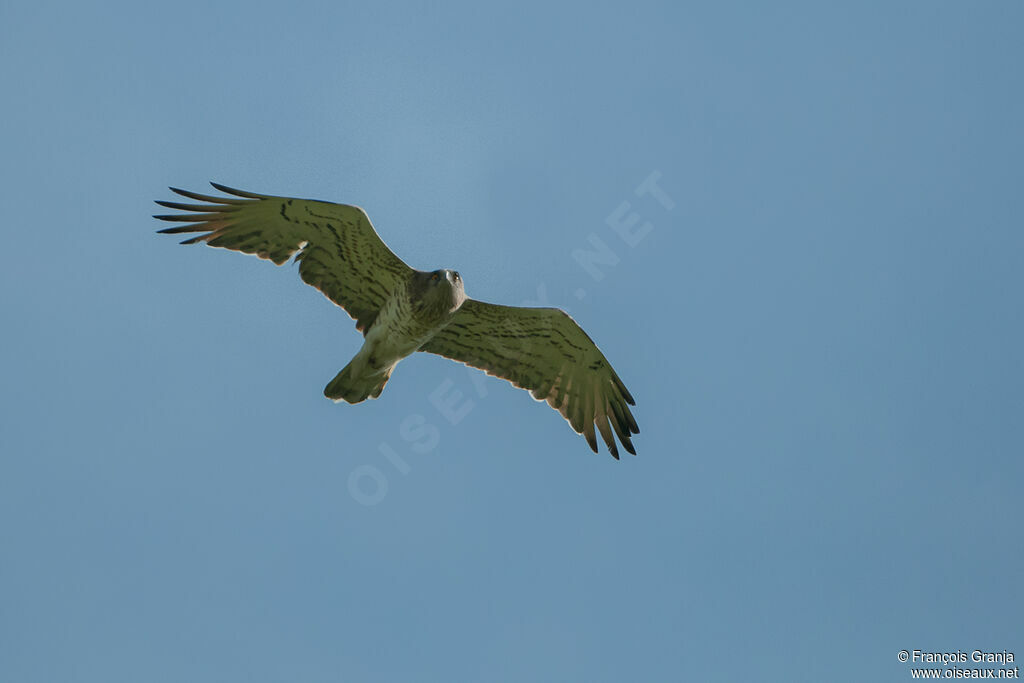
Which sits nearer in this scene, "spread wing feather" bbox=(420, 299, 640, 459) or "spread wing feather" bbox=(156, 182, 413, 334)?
"spread wing feather" bbox=(156, 182, 413, 334)

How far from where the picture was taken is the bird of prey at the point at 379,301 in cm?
1261

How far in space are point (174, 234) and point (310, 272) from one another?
1.70 meters

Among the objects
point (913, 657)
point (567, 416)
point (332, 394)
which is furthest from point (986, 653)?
point (332, 394)

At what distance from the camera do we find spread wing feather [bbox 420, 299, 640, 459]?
13398 millimetres

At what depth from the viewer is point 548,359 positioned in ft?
45.7

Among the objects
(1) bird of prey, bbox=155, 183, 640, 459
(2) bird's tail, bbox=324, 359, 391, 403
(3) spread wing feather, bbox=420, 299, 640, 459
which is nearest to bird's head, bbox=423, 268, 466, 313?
(1) bird of prey, bbox=155, 183, 640, 459

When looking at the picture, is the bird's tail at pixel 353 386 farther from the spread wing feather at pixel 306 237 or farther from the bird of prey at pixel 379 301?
the spread wing feather at pixel 306 237

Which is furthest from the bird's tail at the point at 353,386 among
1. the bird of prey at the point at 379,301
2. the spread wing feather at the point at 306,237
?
the spread wing feather at the point at 306,237

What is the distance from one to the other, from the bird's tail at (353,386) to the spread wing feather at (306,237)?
25.0 inches

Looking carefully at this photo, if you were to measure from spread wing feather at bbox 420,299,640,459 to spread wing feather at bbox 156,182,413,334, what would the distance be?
116cm

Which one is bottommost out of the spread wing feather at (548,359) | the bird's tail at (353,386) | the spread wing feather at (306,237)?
the bird's tail at (353,386)

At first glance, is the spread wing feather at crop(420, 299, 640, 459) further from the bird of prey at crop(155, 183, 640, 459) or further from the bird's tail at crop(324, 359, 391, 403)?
the bird's tail at crop(324, 359, 391, 403)

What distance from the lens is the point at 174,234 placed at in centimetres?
1284

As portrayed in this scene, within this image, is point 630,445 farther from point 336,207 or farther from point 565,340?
point 336,207
